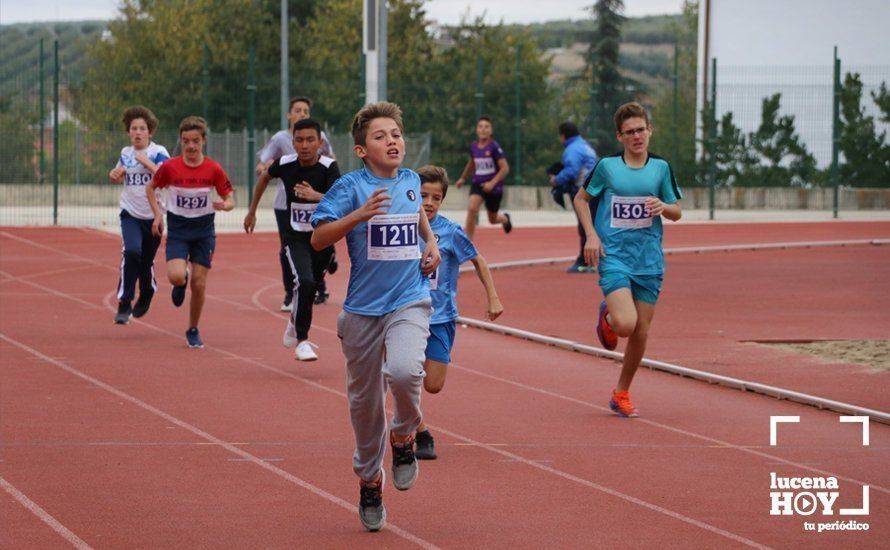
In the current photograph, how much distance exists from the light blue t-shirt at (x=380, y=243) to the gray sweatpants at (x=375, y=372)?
6cm

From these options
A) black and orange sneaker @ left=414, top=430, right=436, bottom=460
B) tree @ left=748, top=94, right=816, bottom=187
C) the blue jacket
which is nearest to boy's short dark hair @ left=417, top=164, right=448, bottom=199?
black and orange sneaker @ left=414, top=430, right=436, bottom=460

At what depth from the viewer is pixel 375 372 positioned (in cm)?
651

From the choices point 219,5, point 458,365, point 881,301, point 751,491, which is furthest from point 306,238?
point 219,5

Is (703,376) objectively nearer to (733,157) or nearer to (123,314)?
(123,314)

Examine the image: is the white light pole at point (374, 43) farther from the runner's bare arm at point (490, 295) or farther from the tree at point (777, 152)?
the runner's bare arm at point (490, 295)

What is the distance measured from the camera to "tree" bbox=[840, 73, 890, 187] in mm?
34188

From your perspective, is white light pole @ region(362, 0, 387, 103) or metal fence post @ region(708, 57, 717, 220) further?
metal fence post @ region(708, 57, 717, 220)

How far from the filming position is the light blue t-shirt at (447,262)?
823 centimetres

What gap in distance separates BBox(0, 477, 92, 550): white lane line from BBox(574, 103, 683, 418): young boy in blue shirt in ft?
12.4

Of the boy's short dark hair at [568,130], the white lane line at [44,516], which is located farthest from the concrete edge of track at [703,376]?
the boy's short dark hair at [568,130]

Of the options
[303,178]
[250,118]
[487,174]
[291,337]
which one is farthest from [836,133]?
[291,337]

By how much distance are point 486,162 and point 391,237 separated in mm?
15000

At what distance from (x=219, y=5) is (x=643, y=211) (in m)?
44.8

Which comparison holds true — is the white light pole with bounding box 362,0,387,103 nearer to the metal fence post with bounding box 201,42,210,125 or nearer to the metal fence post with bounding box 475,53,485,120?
the metal fence post with bounding box 201,42,210,125
